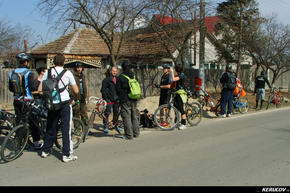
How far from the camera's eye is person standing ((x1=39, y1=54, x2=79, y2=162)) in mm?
5617

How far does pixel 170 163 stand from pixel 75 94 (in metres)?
2.21

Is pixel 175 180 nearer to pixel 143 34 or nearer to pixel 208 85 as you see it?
pixel 143 34

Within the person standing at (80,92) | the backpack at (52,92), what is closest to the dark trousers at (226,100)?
the person standing at (80,92)

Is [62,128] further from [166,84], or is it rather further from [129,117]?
[166,84]

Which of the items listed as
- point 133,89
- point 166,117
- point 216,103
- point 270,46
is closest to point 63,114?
point 133,89

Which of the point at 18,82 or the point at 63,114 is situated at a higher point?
the point at 18,82

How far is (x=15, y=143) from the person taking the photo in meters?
5.81

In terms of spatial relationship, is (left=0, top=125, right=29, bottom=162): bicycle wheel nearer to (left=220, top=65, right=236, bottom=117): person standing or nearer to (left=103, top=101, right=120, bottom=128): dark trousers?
(left=103, top=101, right=120, bottom=128): dark trousers

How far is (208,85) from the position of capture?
23625 mm

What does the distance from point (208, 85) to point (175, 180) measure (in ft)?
64.2

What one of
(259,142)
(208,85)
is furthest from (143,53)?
(259,142)

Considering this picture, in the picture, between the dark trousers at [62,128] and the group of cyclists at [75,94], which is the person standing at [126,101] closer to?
the group of cyclists at [75,94]

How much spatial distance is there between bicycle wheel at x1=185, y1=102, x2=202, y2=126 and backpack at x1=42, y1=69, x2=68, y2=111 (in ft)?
16.9

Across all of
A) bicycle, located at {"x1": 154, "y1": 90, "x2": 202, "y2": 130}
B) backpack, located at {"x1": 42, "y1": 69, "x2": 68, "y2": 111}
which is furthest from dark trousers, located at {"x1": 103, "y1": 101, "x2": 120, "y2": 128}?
backpack, located at {"x1": 42, "y1": 69, "x2": 68, "y2": 111}
